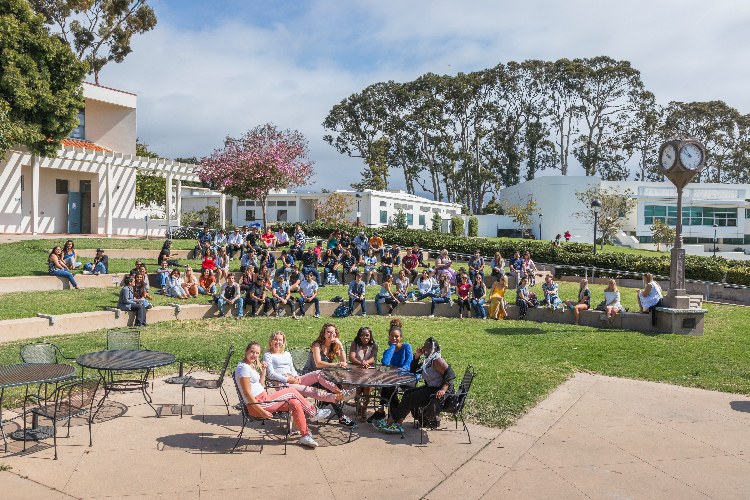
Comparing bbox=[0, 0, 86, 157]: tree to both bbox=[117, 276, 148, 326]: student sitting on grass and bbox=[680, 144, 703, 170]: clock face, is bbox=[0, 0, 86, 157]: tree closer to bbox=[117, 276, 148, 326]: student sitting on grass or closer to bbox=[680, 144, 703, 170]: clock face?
bbox=[117, 276, 148, 326]: student sitting on grass

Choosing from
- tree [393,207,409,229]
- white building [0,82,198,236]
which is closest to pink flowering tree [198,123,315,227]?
white building [0,82,198,236]

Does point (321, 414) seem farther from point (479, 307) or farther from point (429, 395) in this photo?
point (479, 307)

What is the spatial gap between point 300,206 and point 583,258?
22968 mm

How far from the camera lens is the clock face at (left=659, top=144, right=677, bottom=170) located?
11859 millimetres

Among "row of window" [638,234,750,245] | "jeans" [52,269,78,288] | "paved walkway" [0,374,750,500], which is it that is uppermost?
"row of window" [638,234,750,245]

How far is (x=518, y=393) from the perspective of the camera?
7598 mm

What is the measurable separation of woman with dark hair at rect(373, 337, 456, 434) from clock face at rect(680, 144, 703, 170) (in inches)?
327

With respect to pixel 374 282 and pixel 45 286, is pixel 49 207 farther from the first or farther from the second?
pixel 374 282

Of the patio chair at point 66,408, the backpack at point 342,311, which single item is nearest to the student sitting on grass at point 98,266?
the backpack at point 342,311

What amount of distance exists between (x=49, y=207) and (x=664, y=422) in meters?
26.2

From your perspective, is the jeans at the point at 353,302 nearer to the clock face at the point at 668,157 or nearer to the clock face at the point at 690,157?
the clock face at the point at 668,157

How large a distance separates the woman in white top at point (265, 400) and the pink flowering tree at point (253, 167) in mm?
22726

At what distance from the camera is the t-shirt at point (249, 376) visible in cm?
586

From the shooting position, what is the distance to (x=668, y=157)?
472 inches
